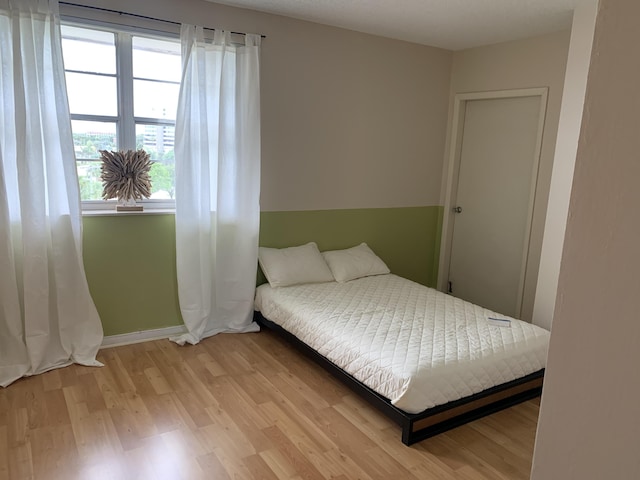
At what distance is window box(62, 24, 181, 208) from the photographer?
10.3ft

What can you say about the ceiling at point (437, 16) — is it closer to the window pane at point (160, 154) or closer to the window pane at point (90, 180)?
the window pane at point (160, 154)

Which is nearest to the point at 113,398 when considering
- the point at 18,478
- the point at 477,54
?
the point at 18,478

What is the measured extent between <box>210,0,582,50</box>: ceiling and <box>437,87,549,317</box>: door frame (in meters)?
0.45

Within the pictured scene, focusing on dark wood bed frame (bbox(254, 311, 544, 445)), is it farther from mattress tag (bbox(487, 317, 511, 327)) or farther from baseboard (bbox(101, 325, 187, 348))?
baseboard (bbox(101, 325, 187, 348))

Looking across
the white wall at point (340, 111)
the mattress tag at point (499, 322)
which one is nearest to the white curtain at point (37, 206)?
the white wall at point (340, 111)

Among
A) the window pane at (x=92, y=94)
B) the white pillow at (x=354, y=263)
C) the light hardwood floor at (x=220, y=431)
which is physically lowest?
the light hardwood floor at (x=220, y=431)

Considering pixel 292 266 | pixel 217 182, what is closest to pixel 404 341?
pixel 292 266

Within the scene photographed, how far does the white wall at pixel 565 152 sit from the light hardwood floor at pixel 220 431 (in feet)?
3.08

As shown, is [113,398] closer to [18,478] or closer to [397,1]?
[18,478]

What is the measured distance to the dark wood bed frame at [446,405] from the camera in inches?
95.5

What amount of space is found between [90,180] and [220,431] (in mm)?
1920

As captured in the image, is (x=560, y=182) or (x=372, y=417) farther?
(x=560, y=182)

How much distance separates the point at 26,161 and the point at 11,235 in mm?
461

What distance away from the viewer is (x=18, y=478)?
2.06m
